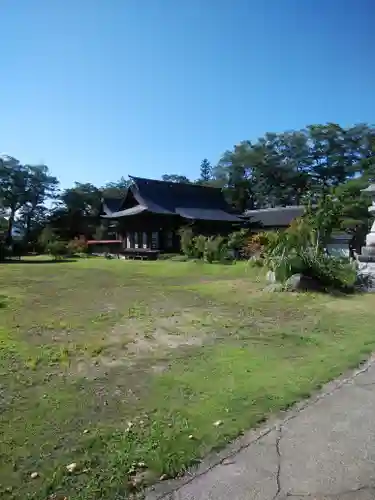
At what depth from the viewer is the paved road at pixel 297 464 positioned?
216 centimetres

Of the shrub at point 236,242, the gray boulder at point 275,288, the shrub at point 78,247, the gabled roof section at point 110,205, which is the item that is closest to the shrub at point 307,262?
the gray boulder at point 275,288

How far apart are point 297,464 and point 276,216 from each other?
30.8 metres

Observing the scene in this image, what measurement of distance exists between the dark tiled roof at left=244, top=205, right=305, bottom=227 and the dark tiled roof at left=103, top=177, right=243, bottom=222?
199 cm

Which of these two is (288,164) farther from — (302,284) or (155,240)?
(302,284)

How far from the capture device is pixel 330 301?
27.0ft

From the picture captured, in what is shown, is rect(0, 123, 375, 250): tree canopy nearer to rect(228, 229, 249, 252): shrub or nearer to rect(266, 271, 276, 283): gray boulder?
rect(228, 229, 249, 252): shrub

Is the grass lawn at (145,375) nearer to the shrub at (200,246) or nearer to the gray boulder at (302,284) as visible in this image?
the gray boulder at (302,284)

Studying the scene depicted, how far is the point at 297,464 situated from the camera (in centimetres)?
240

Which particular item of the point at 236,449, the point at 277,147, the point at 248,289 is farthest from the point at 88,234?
the point at 236,449

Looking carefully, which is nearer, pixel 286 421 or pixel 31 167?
pixel 286 421

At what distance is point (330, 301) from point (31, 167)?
40.5 metres

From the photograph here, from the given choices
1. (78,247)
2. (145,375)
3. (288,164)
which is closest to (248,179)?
(288,164)

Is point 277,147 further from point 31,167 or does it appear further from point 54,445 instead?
point 54,445

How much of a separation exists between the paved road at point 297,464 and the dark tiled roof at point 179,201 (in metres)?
25.0
